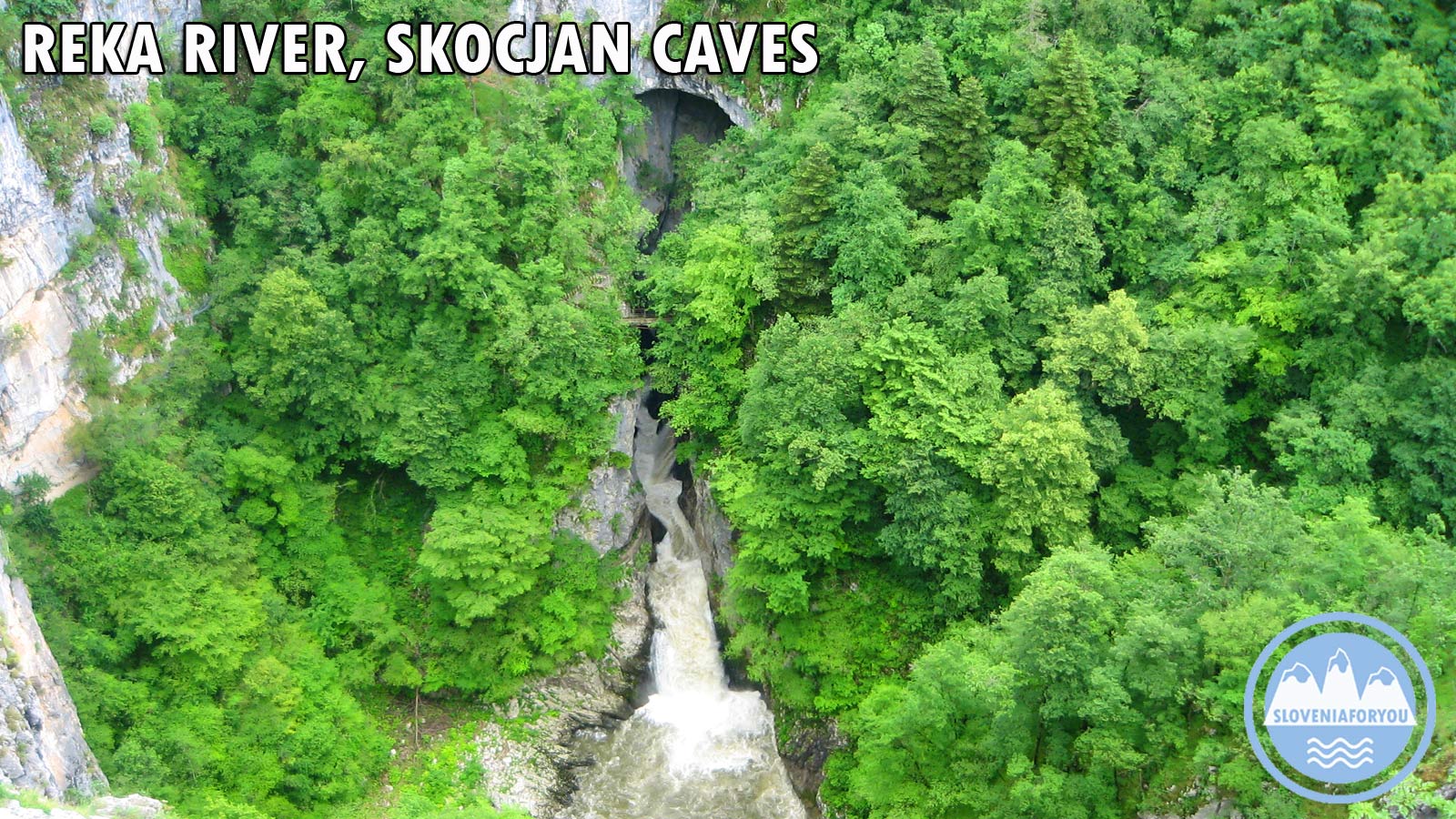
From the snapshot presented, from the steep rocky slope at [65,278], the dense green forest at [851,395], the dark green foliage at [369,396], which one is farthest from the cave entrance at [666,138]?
the steep rocky slope at [65,278]

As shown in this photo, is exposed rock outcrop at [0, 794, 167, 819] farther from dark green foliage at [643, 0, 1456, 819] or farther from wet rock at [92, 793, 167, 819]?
dark green foliage at [643, 0, 1456, 819]

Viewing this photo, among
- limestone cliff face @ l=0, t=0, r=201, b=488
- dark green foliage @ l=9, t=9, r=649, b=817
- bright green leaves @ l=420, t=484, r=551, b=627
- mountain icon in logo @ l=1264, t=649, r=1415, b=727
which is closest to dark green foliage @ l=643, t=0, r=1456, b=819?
mountain icon in logo @ l=1264, t=649, r=1415, b=727

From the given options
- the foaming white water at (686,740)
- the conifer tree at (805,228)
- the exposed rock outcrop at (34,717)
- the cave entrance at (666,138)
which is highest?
the cave entrance at (666,138)

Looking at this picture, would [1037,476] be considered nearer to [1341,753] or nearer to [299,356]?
[1341,753]

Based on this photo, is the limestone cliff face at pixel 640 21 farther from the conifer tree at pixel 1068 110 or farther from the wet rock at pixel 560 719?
the wet rock at pixel 560 719

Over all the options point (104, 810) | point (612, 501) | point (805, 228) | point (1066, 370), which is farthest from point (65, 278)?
point (1066, 370)

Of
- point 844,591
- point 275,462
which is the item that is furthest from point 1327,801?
point 275,462
